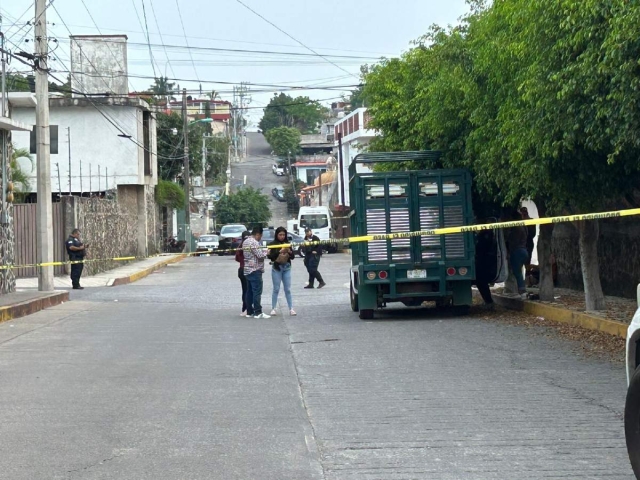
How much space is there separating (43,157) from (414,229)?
10.3 metres

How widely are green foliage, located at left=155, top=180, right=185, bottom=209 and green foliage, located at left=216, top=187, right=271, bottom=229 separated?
2781cm

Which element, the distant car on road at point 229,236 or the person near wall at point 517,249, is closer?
the person near wall at point 517,249

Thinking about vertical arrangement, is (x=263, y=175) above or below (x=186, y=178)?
above

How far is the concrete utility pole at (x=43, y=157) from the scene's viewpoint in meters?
23.0

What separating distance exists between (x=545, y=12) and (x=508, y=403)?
16.5 ft

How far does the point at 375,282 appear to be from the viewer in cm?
1741

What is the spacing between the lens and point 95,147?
152ft

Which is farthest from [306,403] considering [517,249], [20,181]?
[20,181]

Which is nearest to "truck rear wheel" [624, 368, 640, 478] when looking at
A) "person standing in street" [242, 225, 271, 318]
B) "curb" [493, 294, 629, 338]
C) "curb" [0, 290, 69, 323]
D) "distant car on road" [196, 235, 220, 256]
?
"curb" [493, 294, 629, 338]

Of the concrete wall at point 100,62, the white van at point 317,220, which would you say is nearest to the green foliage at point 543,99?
the concrete wall at point 100,62

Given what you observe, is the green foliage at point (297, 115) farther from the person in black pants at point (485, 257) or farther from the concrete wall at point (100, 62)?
the person in black pants at point (485, 257)

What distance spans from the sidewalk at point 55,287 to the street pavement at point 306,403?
2.34 meters

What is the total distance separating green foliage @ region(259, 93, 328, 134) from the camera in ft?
495

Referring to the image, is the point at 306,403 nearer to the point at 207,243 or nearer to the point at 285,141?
the point at 207,243
